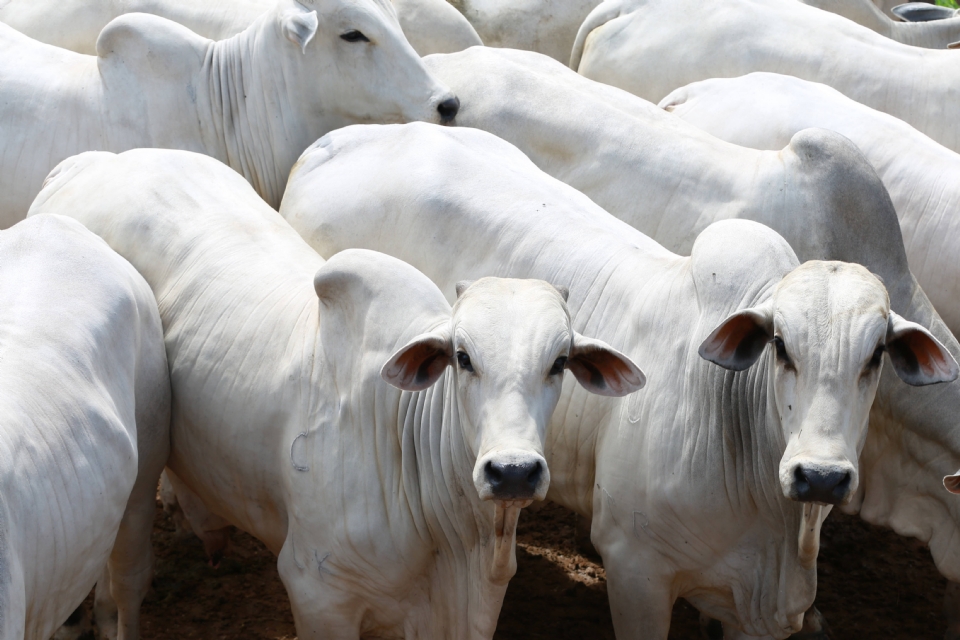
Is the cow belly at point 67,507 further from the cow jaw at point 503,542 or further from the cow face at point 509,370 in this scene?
the cow jaw at point 503,542

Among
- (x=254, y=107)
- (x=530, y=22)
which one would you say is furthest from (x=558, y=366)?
(x=530, y=22)

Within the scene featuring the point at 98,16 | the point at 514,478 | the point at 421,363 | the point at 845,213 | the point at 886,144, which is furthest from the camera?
the point at 98,16

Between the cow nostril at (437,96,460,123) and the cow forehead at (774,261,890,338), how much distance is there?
2132 millimetres

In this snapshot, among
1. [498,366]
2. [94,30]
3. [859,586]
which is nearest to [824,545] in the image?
[859,586]

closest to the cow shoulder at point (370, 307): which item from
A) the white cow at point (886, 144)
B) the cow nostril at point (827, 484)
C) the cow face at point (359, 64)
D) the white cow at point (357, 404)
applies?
the white cow at point (357, 404)

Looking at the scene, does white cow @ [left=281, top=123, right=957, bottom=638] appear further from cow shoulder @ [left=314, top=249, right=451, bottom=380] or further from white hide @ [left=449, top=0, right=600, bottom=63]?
white hide @ [left=449, top=0, right=600, bottom=63]

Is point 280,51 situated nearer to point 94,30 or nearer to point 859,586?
point 94,30

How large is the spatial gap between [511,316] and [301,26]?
241 centimetres

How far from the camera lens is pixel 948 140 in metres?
6.32

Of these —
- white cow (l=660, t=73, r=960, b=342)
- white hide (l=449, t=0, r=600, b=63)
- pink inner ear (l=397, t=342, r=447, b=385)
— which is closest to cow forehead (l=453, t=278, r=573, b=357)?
pink inner ear (l=397, t=342, r=447, b=385)

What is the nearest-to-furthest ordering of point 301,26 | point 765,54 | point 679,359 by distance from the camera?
point 679,359 < point 301,26 < point 765,54

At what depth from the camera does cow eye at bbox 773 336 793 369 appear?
3487 mm

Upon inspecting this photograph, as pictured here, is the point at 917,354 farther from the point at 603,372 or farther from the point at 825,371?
the point at 603,372

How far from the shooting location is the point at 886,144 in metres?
5.51
